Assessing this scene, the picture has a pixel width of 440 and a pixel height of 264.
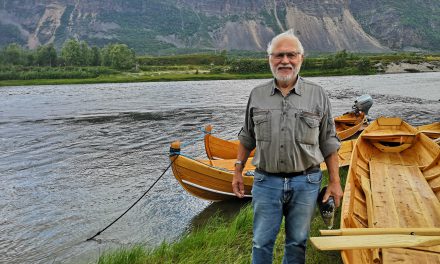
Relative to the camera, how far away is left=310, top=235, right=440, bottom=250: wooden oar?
11.8ft

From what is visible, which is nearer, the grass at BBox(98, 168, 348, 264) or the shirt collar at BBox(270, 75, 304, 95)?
the shirt collar at BBox(270, 75, 304, 95)

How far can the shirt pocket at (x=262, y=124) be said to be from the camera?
412 centimetres

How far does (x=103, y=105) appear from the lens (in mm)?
42188

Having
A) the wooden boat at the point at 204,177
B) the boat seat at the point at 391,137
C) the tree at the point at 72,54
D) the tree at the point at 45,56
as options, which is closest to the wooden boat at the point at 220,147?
the boat seat at the point at 391,137

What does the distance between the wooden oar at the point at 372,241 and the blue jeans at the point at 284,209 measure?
0.59 metres

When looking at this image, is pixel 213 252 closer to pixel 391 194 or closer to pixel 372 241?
pixel 391 194

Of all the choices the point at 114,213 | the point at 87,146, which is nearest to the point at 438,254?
the point at 114,213

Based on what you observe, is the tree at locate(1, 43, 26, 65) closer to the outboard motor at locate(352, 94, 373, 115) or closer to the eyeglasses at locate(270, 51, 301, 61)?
the outboard motor at locate(352, 94, 373, 115)

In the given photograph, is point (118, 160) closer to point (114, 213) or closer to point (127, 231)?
point (114, 213)

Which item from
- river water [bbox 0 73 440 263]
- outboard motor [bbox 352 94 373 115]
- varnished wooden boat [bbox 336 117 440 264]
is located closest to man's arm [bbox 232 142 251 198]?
varnished wooden boat [bbox 336 117 440 264]

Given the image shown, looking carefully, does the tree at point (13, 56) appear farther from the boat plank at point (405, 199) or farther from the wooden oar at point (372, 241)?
the wooden oar at point (372, 241)

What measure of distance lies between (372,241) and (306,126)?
4.15 ft

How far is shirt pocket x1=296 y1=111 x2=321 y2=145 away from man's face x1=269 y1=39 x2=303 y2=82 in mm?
418

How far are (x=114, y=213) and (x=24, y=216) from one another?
2.61 m
